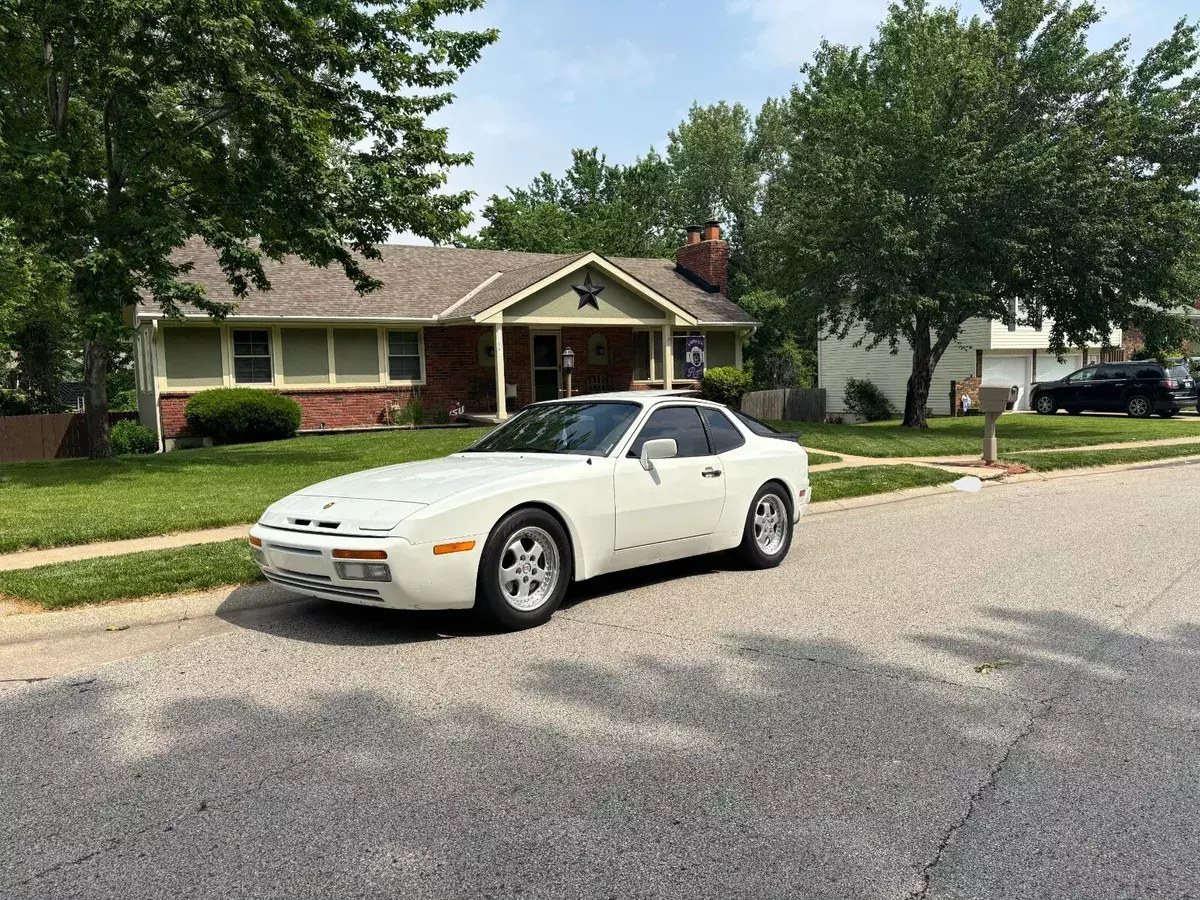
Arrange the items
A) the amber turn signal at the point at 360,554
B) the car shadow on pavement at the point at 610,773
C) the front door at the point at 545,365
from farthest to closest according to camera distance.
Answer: the front door at the point at 545,365, the amber turn signal at the point at 360,554, the car shadow on pavement at the point at 610,773

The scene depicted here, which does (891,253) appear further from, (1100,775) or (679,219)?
(679,219)

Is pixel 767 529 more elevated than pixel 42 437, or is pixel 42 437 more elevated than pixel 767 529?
pixel 42 437

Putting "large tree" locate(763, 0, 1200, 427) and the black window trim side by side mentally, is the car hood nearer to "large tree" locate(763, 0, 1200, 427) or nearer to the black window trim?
the black window trim

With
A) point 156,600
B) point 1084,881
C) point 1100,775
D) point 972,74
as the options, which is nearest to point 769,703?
point 1100,775

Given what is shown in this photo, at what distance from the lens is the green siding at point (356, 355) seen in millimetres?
23297

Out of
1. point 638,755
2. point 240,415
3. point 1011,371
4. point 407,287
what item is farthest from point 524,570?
point 1011,371

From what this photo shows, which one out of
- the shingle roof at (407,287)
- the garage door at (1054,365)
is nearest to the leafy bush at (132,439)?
the shingle roof at (407,287)

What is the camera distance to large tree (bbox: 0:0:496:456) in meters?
12.6

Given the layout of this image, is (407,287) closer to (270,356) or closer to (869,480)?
(270,356)

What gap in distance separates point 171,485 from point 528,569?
865 centimetres

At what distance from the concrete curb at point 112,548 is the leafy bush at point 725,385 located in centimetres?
1605

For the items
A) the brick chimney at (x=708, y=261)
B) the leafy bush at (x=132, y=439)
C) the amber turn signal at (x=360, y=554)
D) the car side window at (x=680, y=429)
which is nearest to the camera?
the amber turn signal at (x=360, y=554)

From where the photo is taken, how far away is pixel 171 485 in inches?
503

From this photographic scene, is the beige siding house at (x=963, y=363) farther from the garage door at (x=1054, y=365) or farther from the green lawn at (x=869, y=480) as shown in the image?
the green lawn at (x=869, y=480)
